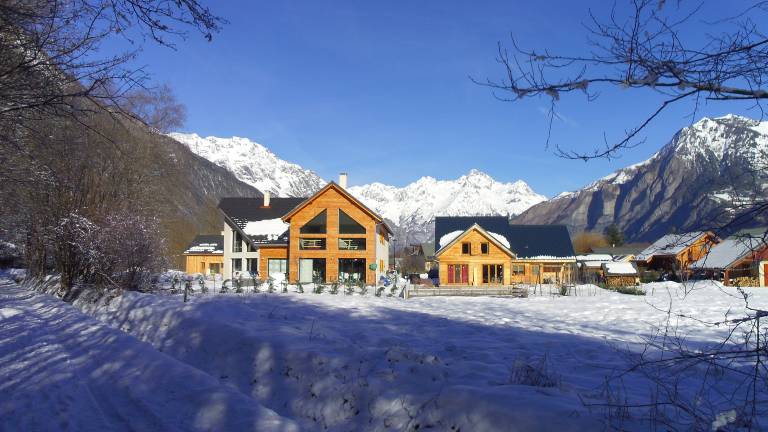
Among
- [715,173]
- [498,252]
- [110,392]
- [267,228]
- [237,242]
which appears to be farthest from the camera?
[237,242]

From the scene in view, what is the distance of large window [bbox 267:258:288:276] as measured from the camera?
4416cm

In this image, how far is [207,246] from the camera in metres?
64.8

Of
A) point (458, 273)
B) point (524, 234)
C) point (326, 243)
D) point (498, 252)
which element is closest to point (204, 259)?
point (326, 243)

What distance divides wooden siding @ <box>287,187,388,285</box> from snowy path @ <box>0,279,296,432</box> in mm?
30159

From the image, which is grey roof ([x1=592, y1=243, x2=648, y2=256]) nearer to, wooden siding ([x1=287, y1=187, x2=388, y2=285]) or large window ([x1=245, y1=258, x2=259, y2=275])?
wooden siding ([x1=287, y1=187, x2=388, y2=285])

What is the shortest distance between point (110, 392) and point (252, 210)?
4239 centimetres

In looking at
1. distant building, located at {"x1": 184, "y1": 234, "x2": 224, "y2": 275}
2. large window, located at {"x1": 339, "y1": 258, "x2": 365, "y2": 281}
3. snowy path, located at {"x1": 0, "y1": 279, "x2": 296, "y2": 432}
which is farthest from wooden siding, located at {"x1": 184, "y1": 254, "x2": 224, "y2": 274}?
snowy path, located at {"x1": 0, "y1": 279, "x2": 296, "y2": 432}

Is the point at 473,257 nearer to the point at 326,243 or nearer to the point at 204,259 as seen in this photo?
the point at 326,243

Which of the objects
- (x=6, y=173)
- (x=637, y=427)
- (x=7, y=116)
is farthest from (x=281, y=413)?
(x=6, y=173)

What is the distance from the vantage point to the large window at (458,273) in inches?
1702

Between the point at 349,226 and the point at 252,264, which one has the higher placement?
the point at 349,226

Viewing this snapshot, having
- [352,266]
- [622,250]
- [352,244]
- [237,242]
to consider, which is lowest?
[352,266]

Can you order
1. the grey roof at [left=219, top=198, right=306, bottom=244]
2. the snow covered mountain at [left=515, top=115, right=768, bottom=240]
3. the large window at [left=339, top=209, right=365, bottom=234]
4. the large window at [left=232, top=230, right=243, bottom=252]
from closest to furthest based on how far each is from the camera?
the snow covered mountain at [left=515, top=115, right=768, bottom=240] → the large window at [left=339, top=209, right=365, bottom=234] → the grey roof at [left=219, top=198, right=306, bottom=244] → the large window at [left=232, top=230, right=243, bottom=252]

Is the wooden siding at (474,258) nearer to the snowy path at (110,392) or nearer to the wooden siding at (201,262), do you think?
the wooden siding at (201,262)
